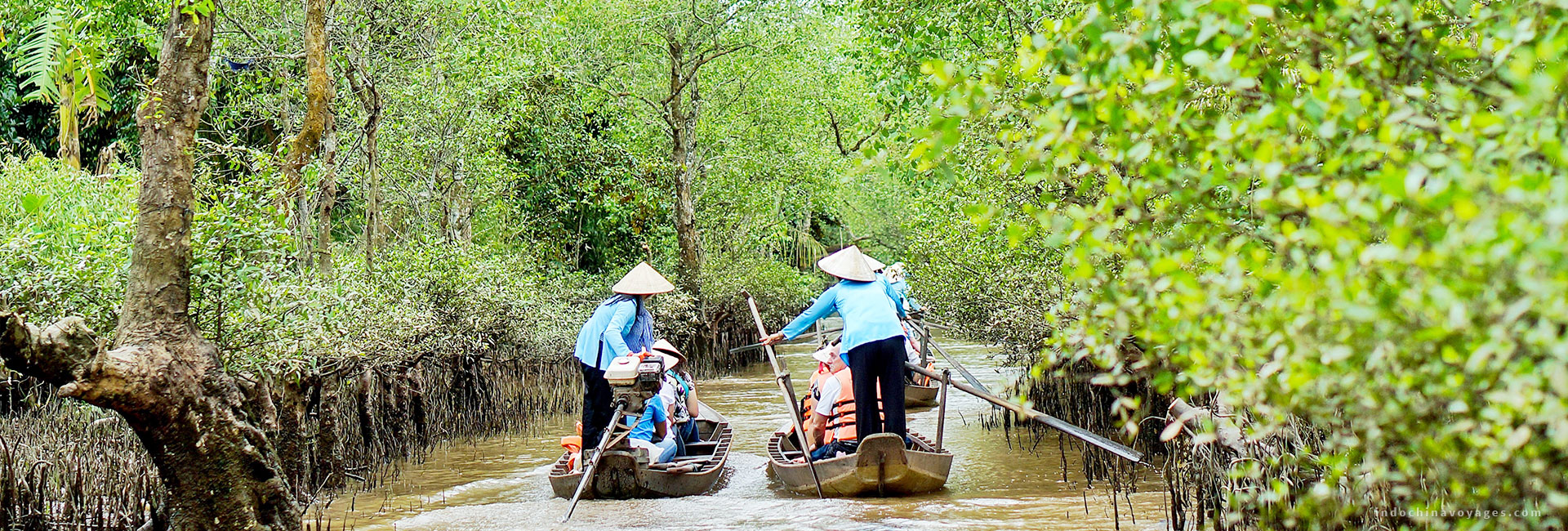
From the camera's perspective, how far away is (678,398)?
28.1 feet

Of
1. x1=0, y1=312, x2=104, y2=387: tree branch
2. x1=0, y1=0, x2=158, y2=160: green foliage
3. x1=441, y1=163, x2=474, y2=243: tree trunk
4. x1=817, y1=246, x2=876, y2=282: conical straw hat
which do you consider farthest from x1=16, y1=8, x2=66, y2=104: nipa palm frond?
x1=817, y1=246, x2=876, y2=282: conical straw hat

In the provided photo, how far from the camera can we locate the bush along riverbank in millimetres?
5582

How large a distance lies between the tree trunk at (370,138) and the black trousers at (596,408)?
2.72 m

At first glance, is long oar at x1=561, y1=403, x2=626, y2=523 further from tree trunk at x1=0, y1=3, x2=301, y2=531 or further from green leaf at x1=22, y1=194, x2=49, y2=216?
green leaf at x1=22, y1=194, x2=49, y2=216

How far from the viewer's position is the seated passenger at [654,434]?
768 cm

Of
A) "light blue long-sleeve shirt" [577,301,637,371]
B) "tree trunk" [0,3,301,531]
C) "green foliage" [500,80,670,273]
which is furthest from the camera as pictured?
"green foliage" [500,80,670,273]

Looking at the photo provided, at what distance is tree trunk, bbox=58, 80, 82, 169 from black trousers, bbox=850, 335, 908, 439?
9.12 m

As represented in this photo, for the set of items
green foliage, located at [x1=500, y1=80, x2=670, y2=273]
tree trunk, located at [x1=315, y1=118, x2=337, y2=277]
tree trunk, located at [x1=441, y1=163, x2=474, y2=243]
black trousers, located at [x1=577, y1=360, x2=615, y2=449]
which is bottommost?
black trousers, located at [x1=577, y1=360, x2=615, y2=449]

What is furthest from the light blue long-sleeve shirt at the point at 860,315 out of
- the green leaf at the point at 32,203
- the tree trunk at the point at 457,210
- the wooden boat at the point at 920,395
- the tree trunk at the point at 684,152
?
the tree trunk at the point at 684,152

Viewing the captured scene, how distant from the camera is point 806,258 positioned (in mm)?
32438

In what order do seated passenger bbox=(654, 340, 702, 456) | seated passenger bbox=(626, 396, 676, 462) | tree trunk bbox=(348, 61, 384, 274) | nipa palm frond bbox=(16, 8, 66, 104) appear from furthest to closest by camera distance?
nipa palm frond bbox=(16, 8, 66, 104), tree trunk bbox=(348, 61, 384, 274), seated passenger bbox=(654, 340, 702, 456), seated passenger bbox=(626, 396, 676, 462)

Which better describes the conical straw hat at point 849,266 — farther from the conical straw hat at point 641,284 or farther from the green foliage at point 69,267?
A: the green foliage at point 69,267

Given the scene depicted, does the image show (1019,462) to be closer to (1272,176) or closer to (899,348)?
(899,348)

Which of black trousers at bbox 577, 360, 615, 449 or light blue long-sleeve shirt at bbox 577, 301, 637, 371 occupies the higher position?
light blue long-sleeve shirt at bbox 577, 301, 637, 371
